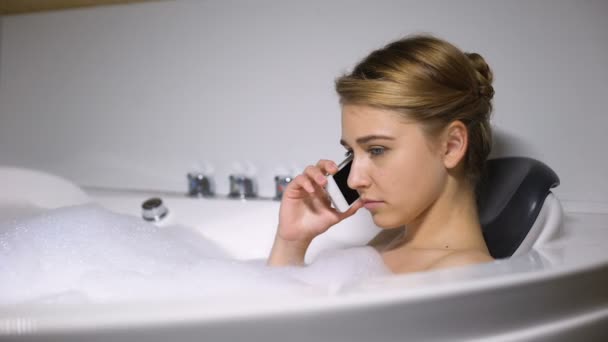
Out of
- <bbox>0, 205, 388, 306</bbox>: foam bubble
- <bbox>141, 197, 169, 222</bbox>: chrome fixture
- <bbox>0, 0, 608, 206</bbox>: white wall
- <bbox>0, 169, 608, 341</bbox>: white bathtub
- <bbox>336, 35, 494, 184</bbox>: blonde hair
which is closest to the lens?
<bbox>0, 169, 608, 341</bbox>: white bathtub

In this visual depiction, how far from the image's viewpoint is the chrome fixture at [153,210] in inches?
56.6

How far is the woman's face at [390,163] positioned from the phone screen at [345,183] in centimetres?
6

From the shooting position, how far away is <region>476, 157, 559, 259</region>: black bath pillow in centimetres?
96

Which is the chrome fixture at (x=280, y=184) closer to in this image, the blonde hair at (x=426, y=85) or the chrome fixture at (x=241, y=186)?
the chrome fixture at (x=241, y=186)

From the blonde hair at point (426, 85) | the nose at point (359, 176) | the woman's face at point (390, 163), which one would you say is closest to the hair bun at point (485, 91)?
the blonde hair at point (426, 85)

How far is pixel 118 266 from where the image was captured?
100cm

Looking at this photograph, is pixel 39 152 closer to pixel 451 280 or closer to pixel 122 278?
pixel 122 278

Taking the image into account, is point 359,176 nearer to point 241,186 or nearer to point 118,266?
point 118,266

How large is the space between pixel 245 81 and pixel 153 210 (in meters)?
0.46

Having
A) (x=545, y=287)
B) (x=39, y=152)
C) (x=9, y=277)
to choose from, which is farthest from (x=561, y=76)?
(x=39, y=152)

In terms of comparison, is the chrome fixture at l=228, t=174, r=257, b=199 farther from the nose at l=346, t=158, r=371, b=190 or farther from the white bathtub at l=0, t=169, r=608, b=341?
the white bathtub at l=0, t=169, r=608, b=341

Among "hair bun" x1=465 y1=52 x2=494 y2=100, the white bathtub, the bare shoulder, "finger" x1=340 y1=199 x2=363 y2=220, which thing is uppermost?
"hair bun" x1=465 y1=52 x2=494 y2=100

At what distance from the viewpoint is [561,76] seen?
3.98 feet

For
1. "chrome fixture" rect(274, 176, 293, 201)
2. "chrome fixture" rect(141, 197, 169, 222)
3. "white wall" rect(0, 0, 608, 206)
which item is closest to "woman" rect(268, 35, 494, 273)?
"white wall" rect(0, 0, 608, 206)
